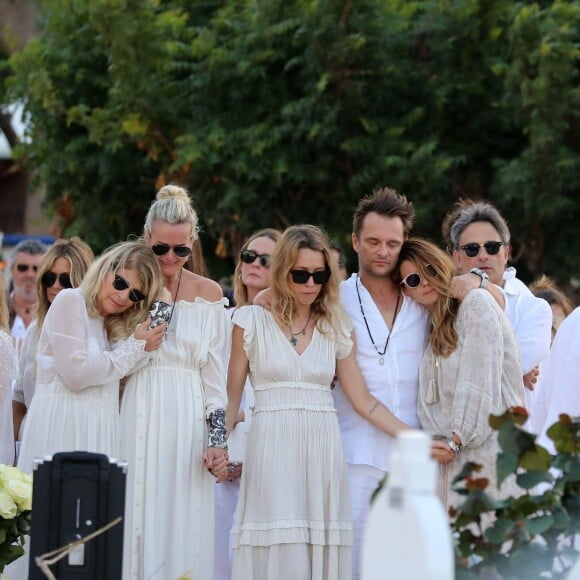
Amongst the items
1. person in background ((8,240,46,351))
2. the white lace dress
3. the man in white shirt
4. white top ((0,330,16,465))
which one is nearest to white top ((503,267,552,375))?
the man in white shirt

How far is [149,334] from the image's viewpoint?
5371 millimetres

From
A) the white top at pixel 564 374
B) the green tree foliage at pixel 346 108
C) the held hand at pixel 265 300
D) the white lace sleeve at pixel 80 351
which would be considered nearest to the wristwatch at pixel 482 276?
the white top at pixel 564 374

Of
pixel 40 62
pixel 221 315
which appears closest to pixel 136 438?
pixel 221 315

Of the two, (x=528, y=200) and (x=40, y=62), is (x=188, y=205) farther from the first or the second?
(x=40, y=62)

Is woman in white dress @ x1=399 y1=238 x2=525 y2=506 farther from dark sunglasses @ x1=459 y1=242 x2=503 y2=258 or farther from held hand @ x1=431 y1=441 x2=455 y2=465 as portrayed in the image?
dark sunglasses @ x1=459 y1=242 x2=503 y2=258

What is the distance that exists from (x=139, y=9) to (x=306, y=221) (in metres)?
2.47

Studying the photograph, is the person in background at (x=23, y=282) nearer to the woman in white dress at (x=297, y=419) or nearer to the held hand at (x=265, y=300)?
the held hand at (x=265, y=300)

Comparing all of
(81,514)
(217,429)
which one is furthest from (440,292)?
(81,514)

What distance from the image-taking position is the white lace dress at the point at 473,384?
5215 mm

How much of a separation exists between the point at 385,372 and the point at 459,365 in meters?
0.35

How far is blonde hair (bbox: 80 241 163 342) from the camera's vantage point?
537 centimetres

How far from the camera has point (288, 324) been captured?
548 cm

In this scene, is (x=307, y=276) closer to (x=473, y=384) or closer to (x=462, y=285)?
(x=462, y=285)

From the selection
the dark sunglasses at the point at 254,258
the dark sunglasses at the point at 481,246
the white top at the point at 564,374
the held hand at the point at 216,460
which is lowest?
the held hand at the point at 216,460
